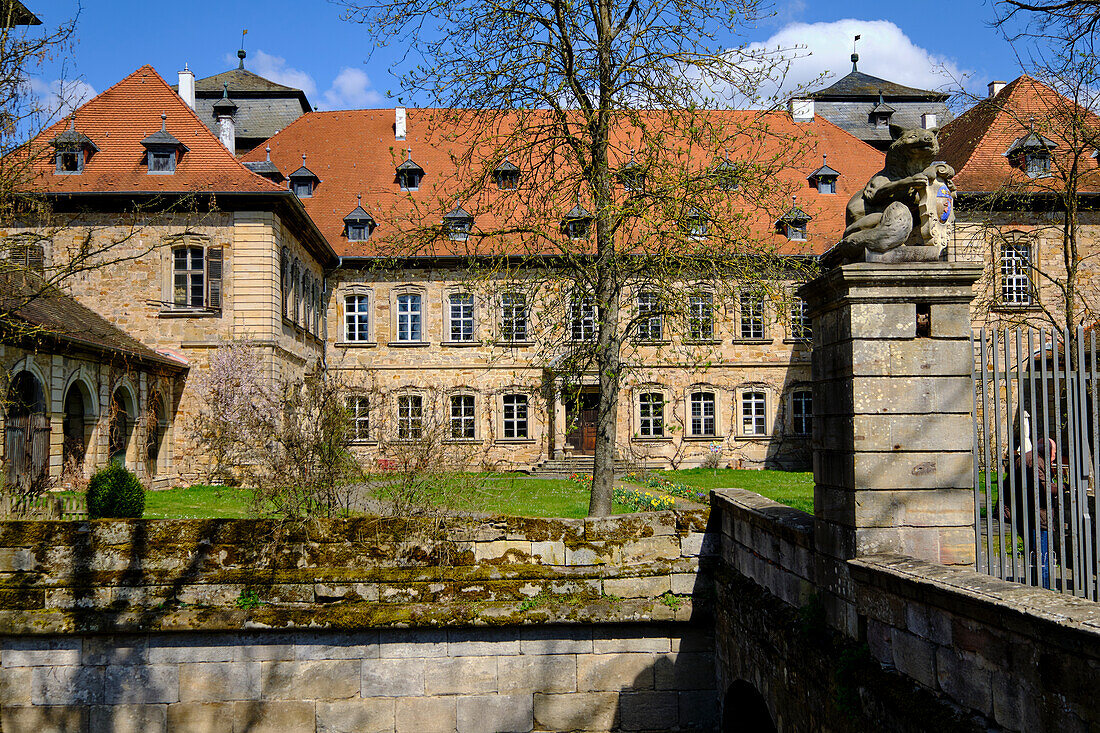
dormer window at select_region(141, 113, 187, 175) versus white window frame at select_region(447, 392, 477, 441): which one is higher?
dormer window at select_region(141, 113, 187, 175)

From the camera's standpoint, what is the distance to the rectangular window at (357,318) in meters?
27.3

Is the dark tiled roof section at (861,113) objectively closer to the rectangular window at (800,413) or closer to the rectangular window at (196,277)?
the rectangular window at (800,413)

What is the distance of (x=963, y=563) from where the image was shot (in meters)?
4.52

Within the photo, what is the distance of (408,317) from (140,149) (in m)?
8.93

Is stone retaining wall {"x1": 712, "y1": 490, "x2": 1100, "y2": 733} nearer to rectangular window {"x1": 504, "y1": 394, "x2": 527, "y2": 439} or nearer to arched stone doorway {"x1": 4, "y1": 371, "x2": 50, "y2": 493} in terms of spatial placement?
arched stone doorway {"x1": 4, "y1": 371, "x2": 50, "y2": 493}

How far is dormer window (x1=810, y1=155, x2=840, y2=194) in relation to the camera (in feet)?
93.0

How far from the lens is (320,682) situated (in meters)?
7.02

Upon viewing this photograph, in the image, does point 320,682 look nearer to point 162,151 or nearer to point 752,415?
point 162,151

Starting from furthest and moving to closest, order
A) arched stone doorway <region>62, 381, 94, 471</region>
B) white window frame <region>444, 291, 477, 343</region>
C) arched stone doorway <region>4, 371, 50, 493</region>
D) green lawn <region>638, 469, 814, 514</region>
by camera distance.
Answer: white window frame <region>444, 291, 477, 343</region> < arched stone doorway <region>62, 381, 94, 471</region> < green lawn <region>638, 469, 814, 514</region> < arched stone doorway <region>4, 371, 50, 493</region>

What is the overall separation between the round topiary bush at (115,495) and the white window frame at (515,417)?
1526 cm

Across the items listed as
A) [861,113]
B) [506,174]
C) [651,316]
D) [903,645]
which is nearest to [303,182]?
[506,174]

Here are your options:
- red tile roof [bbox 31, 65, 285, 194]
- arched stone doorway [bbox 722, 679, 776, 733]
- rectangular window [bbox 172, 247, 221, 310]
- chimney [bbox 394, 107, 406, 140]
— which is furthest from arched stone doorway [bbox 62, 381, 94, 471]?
chimney [bbox 394, 107, 406, 140]

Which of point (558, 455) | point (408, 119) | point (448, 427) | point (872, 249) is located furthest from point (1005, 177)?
point (872, 249)

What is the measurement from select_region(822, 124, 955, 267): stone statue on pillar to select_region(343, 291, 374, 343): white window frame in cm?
2378
